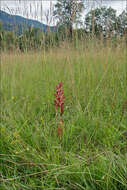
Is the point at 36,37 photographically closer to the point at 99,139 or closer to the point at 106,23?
the point at 106,23

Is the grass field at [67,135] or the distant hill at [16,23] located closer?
the grass field at [67,135]

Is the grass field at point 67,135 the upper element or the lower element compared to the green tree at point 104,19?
lower

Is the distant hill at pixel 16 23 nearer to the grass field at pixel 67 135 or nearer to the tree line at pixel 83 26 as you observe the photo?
the tree line at pixel 83 26

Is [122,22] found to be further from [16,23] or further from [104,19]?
[16,23]

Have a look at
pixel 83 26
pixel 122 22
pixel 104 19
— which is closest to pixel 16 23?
pixel 83 26

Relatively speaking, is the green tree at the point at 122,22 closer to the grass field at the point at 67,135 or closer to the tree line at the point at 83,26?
the tree line at the point at 83,26

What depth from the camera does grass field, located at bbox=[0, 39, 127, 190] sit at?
1054mm

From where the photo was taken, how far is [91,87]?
208 cm

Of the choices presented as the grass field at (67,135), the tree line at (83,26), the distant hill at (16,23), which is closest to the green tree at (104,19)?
the tree line at (83,26)

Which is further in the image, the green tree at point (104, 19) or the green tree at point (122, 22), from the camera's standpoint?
the green tree at point (122, 22)

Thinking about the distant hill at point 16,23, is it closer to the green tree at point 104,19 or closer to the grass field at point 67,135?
the grass field at point 67,135

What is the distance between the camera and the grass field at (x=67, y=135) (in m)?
1.05

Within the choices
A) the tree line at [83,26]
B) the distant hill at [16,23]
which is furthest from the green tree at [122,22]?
the distant hill at [16,23]

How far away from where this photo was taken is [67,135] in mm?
1401
